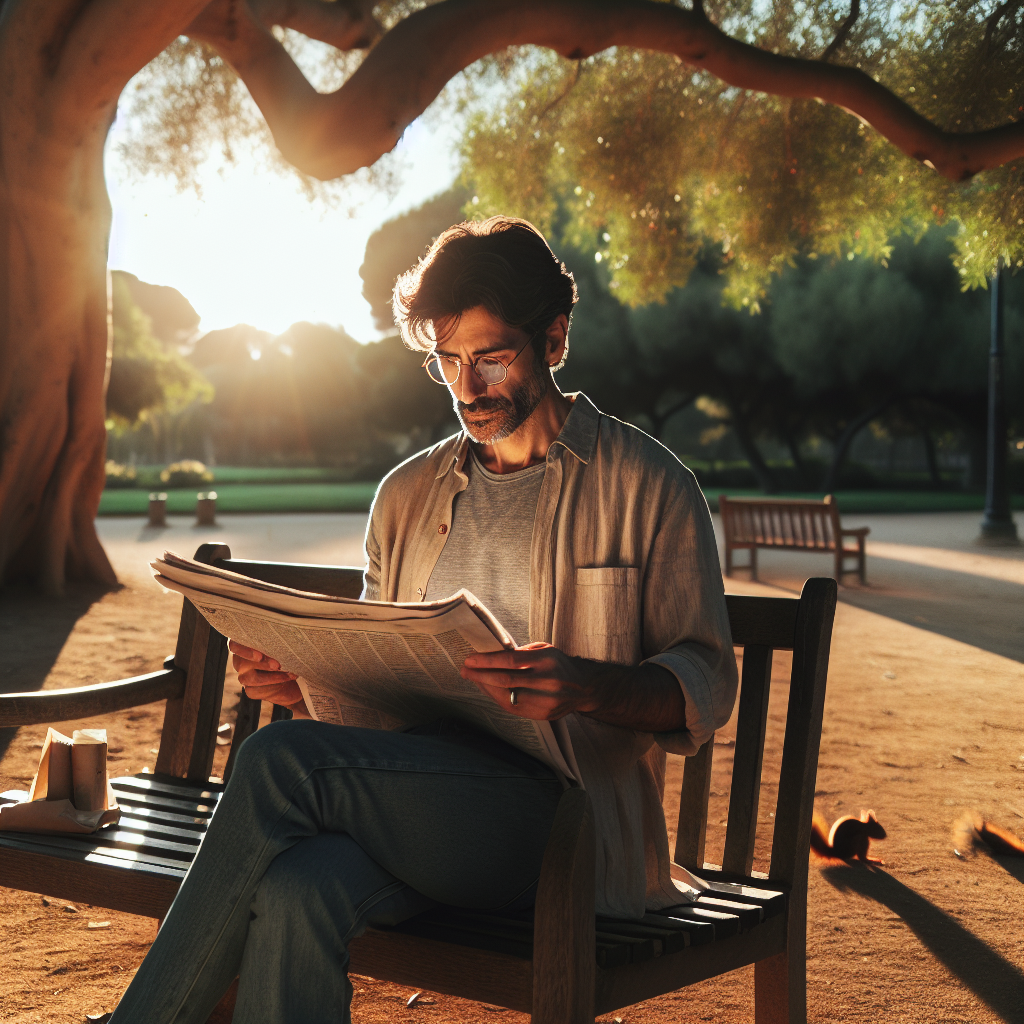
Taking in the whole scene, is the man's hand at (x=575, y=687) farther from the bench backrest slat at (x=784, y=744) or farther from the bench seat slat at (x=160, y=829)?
the bench seat slat at (x=160, y=829)

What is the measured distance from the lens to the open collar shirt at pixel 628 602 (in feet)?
6.75

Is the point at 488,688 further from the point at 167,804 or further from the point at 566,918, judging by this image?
the point at 167,804

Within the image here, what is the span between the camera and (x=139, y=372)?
3331 cm

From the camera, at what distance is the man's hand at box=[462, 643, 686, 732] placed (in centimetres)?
176

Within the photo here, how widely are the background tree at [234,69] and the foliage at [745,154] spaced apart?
6cm

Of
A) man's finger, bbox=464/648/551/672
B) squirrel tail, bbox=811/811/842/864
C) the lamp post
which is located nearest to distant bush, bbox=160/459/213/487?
the lamp post

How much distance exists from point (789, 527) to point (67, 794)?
1110 centimetres

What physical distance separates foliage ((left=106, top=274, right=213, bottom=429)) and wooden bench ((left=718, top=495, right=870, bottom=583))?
22.8 m

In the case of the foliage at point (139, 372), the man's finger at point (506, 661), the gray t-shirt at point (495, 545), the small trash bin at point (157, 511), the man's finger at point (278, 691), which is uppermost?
the foliage at point (139, 372)

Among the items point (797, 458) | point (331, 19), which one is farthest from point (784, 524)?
point (797, 458)

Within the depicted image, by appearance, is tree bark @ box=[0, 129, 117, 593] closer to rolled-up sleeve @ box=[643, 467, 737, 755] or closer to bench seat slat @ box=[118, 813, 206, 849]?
bench seat slat @ box=[118, 813, 206, 849]

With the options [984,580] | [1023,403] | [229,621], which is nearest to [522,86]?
[984,580]

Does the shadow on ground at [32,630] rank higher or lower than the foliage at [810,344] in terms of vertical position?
lower

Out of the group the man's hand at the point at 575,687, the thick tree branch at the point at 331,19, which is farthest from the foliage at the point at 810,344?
the man's hand at the point at 575,687
